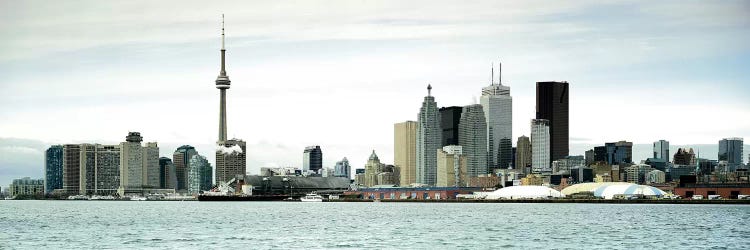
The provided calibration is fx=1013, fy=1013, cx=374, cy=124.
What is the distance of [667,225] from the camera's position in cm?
11650

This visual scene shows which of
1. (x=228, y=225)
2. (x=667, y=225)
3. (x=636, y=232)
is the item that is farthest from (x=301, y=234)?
(x=667, y=225)

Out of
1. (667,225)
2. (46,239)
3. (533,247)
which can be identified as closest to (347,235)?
(533,247)

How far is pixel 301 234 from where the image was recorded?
98312mm

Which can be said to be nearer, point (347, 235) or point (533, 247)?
point (533, 247)

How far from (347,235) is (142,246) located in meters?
21.3

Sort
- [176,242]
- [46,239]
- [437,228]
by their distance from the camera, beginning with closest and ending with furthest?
[176,242] < [46,239] < [437,228]

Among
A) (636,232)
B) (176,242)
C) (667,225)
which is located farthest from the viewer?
(667,225)

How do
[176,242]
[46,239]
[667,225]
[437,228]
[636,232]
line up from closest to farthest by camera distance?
[176,242]
[46,239]
[636,232]
[437,228]
[667,225]

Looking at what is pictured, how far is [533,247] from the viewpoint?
81250mm

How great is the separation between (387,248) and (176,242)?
19228 millimetres

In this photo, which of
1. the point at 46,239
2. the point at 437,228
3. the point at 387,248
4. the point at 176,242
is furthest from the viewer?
the point at 437,228

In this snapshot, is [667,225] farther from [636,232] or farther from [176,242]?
[176,242]

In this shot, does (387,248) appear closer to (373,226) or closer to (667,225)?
(373,226)

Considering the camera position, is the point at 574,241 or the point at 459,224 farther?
the point at 459,224
